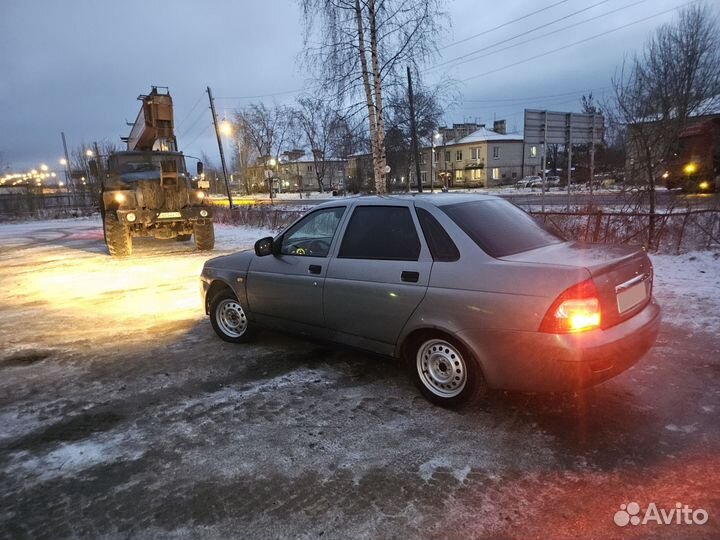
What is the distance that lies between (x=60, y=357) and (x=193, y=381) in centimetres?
193

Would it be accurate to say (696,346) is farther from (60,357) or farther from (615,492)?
(60,357)

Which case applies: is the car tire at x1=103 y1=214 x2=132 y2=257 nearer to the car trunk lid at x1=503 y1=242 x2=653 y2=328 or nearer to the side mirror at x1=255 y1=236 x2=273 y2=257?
the side mirror at x1=255 y1=236 x2=273 y2=257

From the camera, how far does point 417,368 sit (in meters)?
3.67

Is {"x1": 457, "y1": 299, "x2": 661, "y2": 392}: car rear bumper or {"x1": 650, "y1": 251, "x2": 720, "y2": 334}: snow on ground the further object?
{"x1": 650, "y1": 251, "x2": 720, "y2": 334}: snow on ground

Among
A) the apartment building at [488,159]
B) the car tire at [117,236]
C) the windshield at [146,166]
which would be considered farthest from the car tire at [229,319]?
the apartment building at [488,159]

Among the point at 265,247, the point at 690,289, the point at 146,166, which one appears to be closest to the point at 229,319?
the point at 265,247

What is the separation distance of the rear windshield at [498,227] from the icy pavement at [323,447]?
1258 millimetres

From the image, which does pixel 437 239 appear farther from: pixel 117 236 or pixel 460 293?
pixel 117 236

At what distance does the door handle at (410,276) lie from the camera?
11.5ft

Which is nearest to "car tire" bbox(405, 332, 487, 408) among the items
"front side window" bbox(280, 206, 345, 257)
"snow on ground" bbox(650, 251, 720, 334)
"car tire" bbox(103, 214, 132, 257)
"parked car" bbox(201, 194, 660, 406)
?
"parked car" bbox(201, 194, 660, 406)

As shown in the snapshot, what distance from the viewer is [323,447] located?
314cm

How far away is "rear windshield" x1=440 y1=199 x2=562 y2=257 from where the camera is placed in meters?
3.41

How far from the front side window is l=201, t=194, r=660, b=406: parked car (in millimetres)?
13

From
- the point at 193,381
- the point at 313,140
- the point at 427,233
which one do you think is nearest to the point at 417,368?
the point at 427,233
